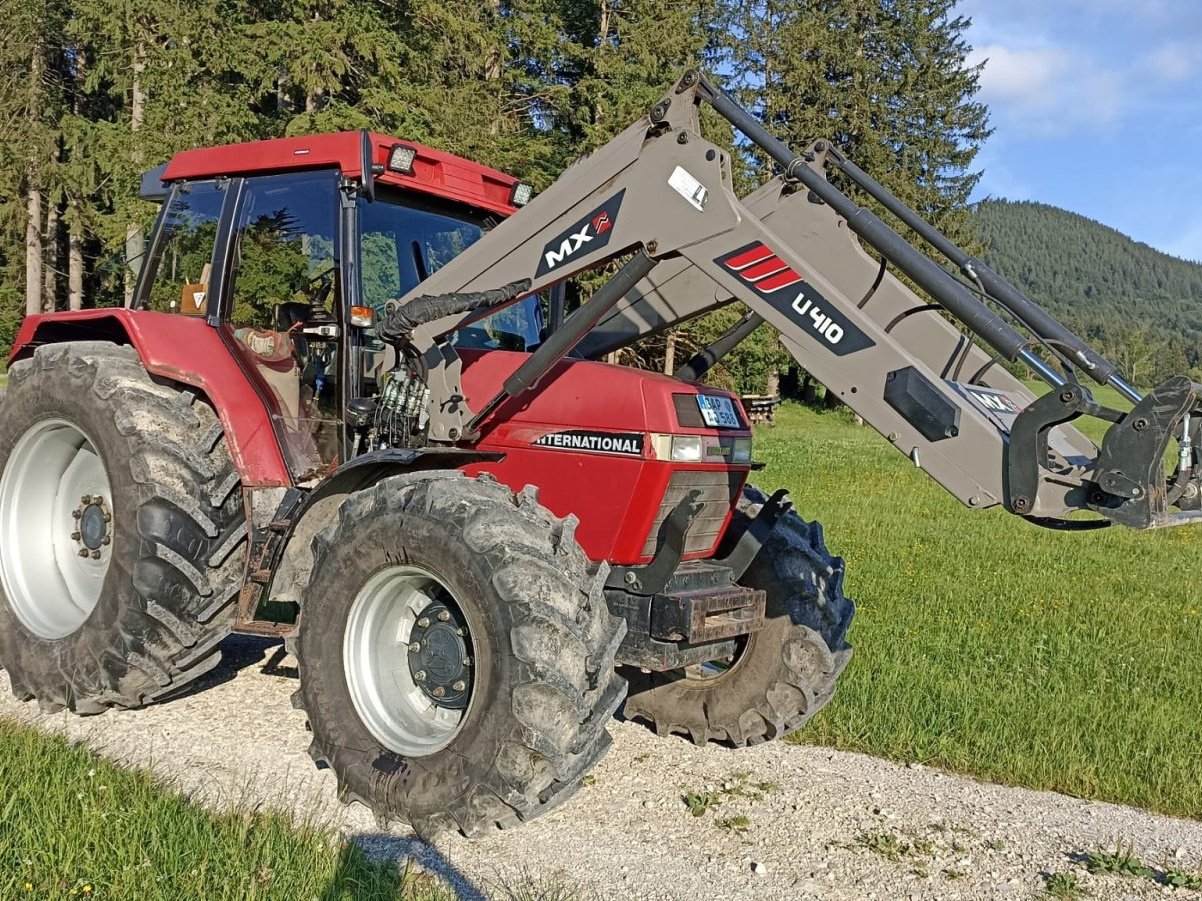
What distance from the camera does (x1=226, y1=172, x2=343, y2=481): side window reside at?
496 centimetres

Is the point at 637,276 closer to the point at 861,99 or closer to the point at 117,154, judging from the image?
the point at 117,154

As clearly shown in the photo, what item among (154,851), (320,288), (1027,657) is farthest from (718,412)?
(1027,657)

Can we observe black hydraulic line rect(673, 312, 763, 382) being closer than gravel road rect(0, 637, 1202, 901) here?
No

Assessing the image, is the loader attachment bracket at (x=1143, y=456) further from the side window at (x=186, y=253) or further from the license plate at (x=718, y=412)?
the side window at (x=186, y=253)

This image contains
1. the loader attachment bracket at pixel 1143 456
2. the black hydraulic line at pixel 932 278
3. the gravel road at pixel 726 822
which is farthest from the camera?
the gravel road at pixel 726 822

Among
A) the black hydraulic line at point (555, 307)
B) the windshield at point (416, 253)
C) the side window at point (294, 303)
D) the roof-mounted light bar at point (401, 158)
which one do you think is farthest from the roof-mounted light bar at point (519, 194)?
the side window at point (294, 303)

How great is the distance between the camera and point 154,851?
344cm

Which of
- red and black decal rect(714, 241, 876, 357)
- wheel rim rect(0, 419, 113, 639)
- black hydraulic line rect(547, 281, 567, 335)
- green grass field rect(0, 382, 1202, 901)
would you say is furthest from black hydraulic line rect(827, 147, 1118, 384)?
wheel rim rect(0, 419, 113, 639)

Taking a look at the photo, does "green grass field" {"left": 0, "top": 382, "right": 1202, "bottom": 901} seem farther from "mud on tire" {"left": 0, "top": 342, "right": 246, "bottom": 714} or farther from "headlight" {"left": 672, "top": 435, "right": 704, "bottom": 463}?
"headlight" {"left": 672, "top": 435, "right": 704, "bottom": 463}

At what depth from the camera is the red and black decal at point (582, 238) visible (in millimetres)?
4270

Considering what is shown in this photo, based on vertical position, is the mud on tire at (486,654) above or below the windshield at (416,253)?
below

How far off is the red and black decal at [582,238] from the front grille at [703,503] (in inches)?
40.2

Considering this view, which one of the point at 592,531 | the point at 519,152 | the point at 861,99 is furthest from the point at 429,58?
the point at 861,99

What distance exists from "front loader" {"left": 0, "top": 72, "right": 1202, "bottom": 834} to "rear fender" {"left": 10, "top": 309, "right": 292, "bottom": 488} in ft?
0.05
